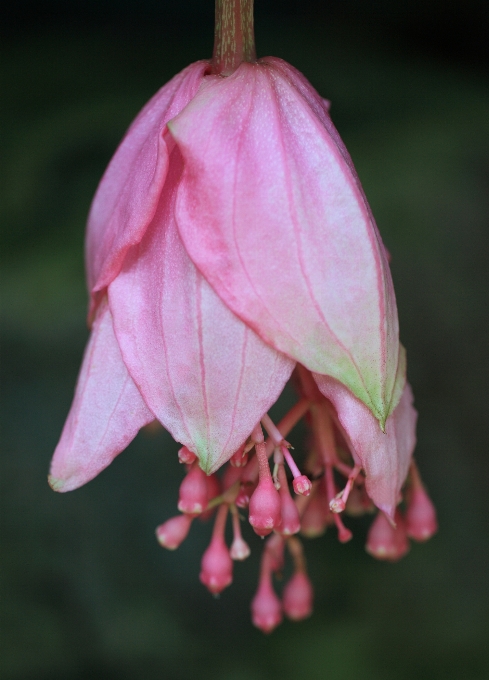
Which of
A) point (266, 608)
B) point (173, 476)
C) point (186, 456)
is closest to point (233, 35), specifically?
point (186, 456)

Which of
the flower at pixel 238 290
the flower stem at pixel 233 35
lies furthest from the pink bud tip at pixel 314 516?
the flower stem at pixel 233 35

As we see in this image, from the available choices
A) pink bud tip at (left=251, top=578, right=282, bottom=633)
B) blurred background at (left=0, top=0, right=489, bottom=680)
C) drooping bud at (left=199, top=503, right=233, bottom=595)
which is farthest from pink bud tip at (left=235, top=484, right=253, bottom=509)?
blurred background at (left=0, top=0, right=489, bottom=680)

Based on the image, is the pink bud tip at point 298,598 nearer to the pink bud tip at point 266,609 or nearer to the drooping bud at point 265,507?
the pink bud tip at point 266,609

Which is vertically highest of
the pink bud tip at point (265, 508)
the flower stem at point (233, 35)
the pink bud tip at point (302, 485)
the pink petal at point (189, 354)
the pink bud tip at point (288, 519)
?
the flower stem at point (233, 35)

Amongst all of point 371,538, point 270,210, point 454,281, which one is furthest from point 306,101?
point 454,281

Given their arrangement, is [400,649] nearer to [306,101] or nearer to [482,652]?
[482,652]

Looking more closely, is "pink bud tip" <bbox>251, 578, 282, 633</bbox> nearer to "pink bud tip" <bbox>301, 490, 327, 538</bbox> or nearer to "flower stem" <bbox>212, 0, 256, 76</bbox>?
"pink bud tip" <bbox>301, 490, 327, 538</bbox>

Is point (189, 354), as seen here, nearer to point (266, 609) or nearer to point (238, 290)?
point (238, 290)
